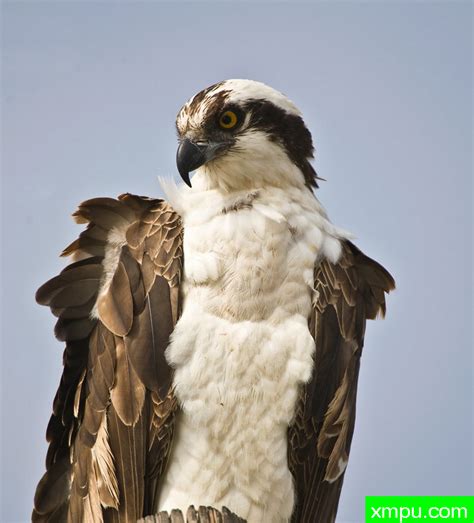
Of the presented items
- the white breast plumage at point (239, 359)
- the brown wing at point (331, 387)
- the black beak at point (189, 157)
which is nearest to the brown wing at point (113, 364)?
the white breast plumage at point (239, 359)

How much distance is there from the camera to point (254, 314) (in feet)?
18.0

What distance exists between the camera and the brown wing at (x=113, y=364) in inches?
215

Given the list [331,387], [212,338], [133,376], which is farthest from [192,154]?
[331,387]

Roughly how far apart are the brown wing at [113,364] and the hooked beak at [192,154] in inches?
11.8

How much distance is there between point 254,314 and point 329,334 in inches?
20.4

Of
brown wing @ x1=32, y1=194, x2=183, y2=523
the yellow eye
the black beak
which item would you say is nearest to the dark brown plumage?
brown wing @ x1=32, y1=194, x2=183, y2=523

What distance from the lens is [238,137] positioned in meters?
5.74

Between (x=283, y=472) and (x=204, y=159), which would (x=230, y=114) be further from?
(x=283, y=472)

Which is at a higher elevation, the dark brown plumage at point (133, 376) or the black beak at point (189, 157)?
the black beak at point (189, 157)

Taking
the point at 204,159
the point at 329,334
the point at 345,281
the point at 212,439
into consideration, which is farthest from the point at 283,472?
the point at 204,159

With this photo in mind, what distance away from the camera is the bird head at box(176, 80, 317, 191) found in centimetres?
568

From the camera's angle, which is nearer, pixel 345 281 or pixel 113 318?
pixel 113 318

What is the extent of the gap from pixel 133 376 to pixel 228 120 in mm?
1649

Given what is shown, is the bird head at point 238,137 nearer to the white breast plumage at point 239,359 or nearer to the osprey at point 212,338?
the osprey at point 212,338
